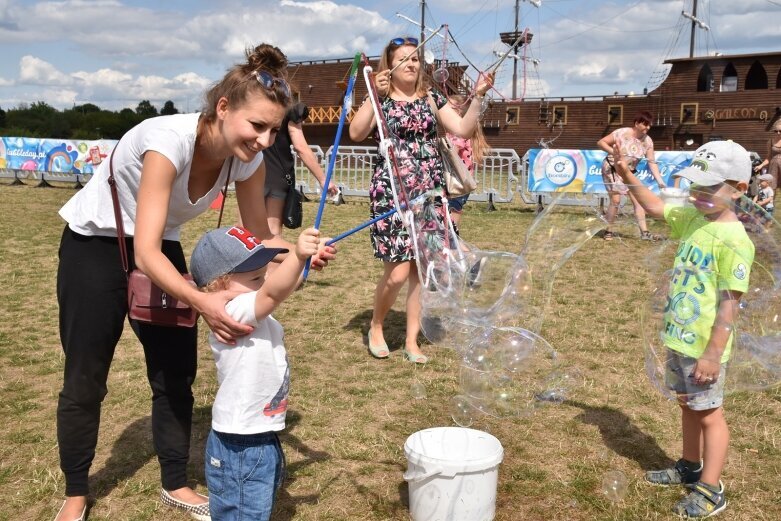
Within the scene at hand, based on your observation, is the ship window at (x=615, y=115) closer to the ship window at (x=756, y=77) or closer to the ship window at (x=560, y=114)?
the ship window at (x=560, y=114)

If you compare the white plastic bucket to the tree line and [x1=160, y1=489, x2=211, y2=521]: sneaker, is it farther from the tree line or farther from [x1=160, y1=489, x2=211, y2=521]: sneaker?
the tree line

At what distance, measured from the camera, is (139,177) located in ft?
8.74

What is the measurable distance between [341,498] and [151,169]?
1.68 metres

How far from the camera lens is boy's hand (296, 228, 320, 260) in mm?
2152

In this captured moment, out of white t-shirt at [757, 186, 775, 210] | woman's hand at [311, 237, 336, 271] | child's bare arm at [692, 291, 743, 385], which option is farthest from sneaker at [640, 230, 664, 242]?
white t-shirt at [757, 186, 775, 210]

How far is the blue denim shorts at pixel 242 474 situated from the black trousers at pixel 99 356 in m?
0.70

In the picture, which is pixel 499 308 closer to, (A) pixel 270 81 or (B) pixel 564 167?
(A) pixel 270 81

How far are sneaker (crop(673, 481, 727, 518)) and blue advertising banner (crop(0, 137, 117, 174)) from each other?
16687 millimetres

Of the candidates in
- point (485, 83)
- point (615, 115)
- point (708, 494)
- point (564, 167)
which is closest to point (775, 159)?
point (564, 167)

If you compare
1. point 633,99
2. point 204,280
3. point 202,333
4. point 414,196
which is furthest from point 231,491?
point 633,99

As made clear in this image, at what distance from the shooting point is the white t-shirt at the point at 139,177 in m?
2.53

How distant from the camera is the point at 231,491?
242cm

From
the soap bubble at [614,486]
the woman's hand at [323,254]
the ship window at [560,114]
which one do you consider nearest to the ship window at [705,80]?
the ship window at [560,114]

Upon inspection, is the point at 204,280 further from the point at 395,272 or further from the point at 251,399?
the point at 395,272
